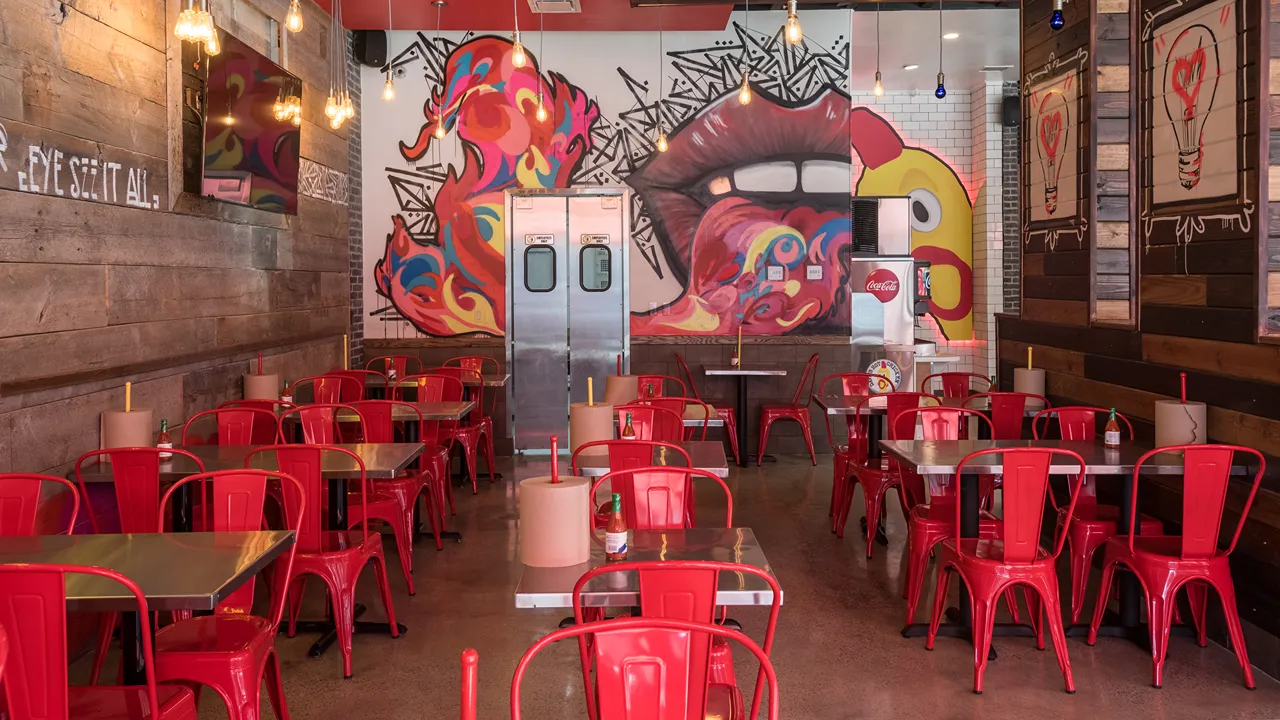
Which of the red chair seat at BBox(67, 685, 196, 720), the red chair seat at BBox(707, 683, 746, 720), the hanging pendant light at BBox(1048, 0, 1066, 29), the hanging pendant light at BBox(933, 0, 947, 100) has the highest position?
the hanging pendant light at BBox(933, 0, 947, 100)

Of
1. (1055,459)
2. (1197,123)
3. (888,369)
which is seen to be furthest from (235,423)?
(888,369)

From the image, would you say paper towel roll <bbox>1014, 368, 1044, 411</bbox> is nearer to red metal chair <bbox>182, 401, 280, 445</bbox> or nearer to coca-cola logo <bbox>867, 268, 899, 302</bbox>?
coca-cola logo <bbox>867, 268, 899, 302</bbox>

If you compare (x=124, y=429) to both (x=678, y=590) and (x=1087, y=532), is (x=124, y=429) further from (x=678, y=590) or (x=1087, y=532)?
(x=1087, y=532)

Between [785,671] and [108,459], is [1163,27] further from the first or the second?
[108,459]

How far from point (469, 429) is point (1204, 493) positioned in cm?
493

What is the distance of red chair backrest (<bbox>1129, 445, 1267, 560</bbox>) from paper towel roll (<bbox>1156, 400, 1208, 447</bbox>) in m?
0.51

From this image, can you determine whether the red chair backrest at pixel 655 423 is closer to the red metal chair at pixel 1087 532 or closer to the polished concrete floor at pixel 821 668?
the polished concrete floor at pixel 821 668

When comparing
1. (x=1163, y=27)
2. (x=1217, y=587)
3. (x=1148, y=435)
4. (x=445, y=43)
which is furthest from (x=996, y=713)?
(x=445, y=43)

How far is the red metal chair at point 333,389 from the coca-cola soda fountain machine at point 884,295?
4661 millimetres

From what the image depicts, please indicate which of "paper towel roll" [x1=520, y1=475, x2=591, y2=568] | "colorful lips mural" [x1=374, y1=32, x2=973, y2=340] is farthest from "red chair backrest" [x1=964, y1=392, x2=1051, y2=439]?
"colorful lips mural" [x1=374, y1=32, x2=973, y2=340]

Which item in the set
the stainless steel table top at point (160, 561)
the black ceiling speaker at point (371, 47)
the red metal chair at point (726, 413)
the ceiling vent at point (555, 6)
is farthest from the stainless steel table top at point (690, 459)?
the black ceiling speaker at point (371, 47)

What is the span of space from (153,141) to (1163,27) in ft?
17.0

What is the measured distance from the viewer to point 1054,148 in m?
6.27

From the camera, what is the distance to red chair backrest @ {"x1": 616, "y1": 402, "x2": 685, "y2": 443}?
203 inches
